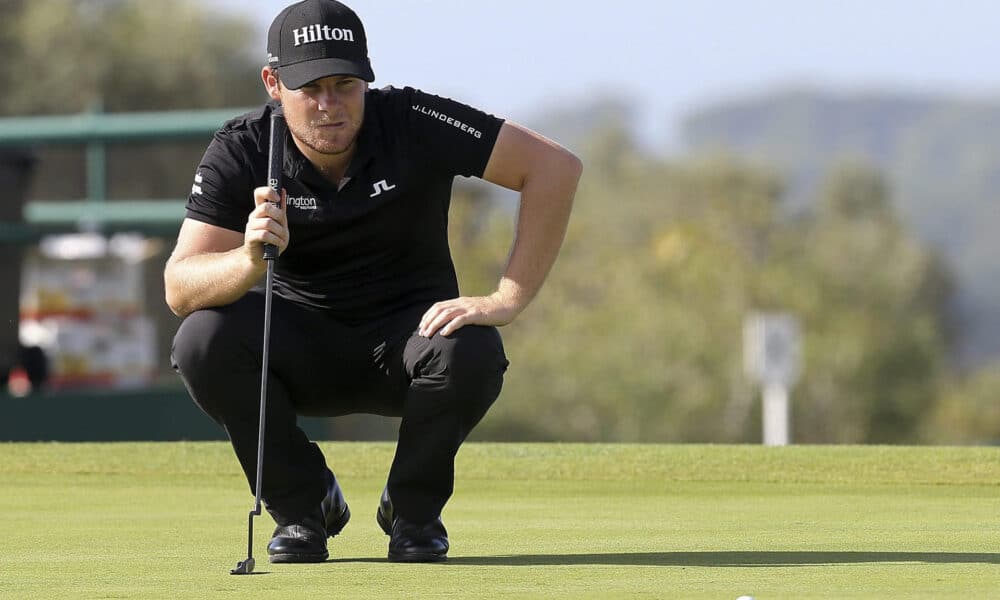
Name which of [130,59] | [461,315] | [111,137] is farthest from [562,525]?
[130,59]

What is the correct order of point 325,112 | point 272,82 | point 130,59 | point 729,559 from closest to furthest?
1. point 729,559
2. point 325,112
3. point 272,82
4. point 130,59

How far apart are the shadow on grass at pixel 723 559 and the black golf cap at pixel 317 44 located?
1035 millimetres

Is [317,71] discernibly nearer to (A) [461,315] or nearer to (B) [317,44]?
(B) [317,44]

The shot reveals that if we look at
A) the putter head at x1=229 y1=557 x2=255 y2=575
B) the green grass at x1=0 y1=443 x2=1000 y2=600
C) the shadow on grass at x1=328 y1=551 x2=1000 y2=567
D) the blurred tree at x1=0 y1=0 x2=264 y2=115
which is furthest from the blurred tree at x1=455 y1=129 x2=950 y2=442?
the putter head at x1=229 y1=557 x2=255 y2=575

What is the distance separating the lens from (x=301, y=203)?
4.25 meters

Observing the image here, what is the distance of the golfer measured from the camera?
13.6ft

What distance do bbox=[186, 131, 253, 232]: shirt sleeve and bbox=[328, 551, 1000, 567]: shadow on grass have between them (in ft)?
2.58

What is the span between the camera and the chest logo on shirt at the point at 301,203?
4.25 meters

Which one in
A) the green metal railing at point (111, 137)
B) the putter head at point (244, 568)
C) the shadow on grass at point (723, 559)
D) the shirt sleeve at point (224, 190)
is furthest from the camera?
the green metal railing at point (111, 137)

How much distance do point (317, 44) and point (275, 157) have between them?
265 mm

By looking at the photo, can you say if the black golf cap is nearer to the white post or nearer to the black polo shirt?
the black polo shirt

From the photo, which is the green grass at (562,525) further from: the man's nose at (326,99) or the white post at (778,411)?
the white post at (778,411)

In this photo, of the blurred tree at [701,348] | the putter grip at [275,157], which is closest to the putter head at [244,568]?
the putter grip at [275,157]

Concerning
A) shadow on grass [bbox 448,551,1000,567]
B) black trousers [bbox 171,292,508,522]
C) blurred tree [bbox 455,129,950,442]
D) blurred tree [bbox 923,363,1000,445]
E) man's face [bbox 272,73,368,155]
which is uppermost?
blurred tree [bbox 923,363,1000,445]
